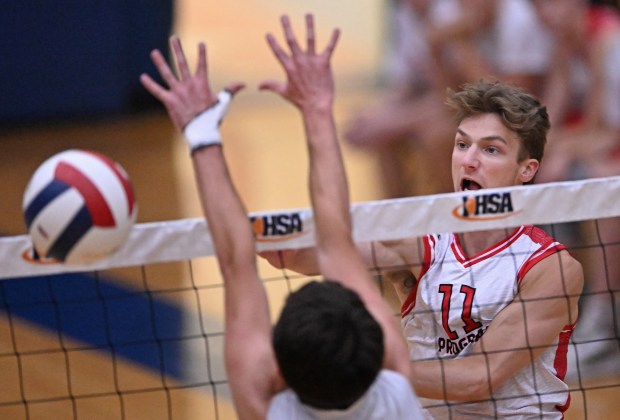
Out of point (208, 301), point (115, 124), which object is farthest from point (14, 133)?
point (208, 301)

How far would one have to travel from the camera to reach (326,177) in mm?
2842

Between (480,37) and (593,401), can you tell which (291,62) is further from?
(480,37)

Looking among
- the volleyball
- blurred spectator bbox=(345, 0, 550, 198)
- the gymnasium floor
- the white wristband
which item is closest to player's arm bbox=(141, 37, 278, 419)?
the white wristband

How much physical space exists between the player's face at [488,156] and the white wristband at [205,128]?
110 cm

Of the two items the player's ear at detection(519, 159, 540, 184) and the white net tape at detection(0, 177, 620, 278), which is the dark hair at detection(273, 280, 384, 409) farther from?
the player's ear at detection(519, 159, 540, 184)

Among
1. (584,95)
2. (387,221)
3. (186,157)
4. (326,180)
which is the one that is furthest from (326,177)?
(186,157)

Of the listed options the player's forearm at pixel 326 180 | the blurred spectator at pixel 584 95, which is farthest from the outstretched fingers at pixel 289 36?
the blurred spectator at pixel 584 95

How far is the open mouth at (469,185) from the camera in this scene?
3789 millimetres

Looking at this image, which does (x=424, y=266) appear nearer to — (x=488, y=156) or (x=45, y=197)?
(x=488, y=156)

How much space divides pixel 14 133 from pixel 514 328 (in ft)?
26.6

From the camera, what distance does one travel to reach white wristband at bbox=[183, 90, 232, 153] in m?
2.77

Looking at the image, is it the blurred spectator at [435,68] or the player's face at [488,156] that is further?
the blurred spectator at [435,68]

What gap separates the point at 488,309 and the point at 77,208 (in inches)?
52.6

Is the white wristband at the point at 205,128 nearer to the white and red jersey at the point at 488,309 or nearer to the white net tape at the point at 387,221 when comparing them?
the white net tape at the point at 387,221
